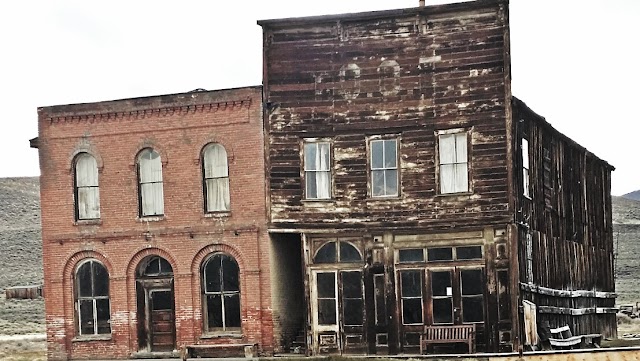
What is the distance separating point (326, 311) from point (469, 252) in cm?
431

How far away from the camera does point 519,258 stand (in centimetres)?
3012

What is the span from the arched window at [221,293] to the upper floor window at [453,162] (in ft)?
21.4

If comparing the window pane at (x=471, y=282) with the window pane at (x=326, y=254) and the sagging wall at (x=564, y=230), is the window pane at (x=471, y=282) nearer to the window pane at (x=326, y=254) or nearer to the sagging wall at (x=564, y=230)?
the sagging wall at (x=564, y=230)

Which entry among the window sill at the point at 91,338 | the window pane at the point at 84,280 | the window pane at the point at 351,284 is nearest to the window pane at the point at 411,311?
the window pane at the point at 351,284

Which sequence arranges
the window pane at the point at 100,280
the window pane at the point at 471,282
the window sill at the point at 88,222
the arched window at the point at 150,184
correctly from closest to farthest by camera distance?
1. the window pane at the point at 471,282
2. the arched window at the point at 150,184
3. the window sill at the point at 88,222
4. the window pane at the point at 100,280

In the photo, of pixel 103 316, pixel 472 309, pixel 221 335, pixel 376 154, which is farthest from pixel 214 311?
pixel 472 309

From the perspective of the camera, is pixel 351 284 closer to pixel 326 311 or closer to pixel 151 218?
pixel 326 311

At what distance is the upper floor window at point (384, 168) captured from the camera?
30.4 meters

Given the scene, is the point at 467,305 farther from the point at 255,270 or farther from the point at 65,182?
the point at 65,182

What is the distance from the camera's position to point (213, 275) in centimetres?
3189

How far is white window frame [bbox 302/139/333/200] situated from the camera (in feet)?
101

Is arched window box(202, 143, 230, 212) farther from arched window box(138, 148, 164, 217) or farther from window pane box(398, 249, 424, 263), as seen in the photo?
window pane box(398, 249, 424, 263)

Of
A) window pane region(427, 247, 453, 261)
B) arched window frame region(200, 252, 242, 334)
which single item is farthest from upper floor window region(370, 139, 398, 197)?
arched window frame region(200, 252, 242, 334)

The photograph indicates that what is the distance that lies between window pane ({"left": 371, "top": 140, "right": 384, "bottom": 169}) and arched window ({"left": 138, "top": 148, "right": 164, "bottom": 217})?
21.1 ft
